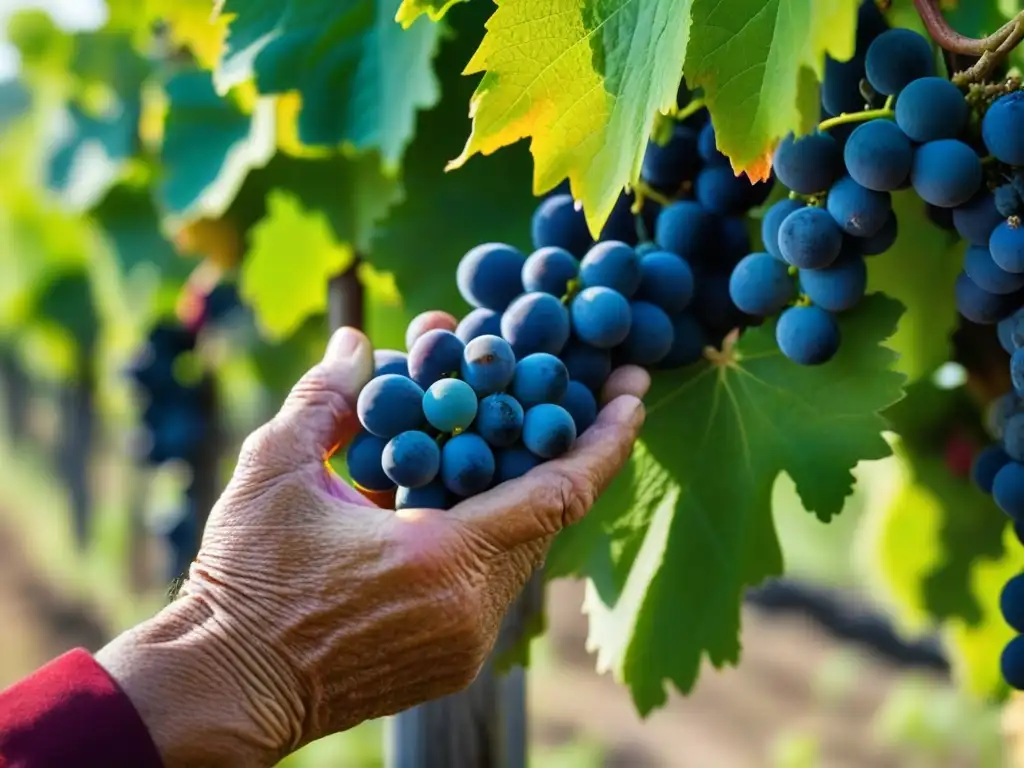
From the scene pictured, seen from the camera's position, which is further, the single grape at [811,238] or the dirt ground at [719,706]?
the dirt ground at [719,706]

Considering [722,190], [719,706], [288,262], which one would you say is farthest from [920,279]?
[719,706]

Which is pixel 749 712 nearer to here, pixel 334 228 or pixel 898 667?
pixel 898 667

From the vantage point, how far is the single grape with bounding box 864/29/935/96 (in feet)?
2.64

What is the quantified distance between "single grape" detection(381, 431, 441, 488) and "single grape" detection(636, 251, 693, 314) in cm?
24

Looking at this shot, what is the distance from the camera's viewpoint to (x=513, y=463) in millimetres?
800

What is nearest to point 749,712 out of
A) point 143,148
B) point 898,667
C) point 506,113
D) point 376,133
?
point 898,667

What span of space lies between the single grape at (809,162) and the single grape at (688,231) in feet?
0.36

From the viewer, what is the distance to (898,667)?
482 centimetres

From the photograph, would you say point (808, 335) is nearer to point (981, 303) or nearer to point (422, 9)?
point (981, 303)

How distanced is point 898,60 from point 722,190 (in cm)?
18

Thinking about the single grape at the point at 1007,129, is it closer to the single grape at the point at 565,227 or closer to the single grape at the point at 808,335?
the single grape at the point at 808,335

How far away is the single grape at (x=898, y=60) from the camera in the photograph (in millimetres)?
806

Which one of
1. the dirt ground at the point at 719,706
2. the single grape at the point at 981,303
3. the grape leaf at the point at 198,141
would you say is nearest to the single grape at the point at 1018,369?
the single grape at the point at 981,303

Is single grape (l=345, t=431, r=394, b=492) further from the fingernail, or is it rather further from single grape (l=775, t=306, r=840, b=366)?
Result: single grape (l=775, t=306, r=840, b=366)
